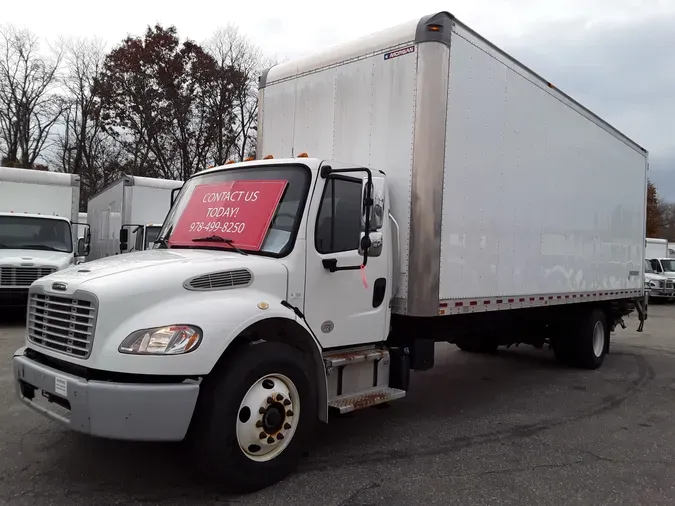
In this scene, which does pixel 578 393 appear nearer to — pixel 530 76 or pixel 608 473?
pixel 608 473

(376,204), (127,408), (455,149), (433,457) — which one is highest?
(455,149)

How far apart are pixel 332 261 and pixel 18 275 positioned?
30.6 feet

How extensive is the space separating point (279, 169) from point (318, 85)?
173cm

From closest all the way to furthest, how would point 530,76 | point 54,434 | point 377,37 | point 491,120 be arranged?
point 54,434 → point 377,37 → point 491,120 → point 530,76

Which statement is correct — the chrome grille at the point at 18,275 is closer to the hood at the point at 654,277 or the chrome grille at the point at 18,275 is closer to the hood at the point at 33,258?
the hood at the point at 33,258

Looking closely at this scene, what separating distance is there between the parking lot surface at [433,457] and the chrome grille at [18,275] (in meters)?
4.27

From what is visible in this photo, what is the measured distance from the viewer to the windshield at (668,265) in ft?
83.2

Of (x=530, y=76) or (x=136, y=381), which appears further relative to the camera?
(x=530, y=76)

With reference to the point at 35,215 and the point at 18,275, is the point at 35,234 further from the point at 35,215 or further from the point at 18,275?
the point at 18,275

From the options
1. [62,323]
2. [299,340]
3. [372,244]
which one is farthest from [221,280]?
[372,244]

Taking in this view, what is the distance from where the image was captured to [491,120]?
6.00m

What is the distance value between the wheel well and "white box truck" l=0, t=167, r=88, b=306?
8825mm

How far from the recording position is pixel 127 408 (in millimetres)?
3475

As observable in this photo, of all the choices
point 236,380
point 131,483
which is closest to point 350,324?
point 236,380
